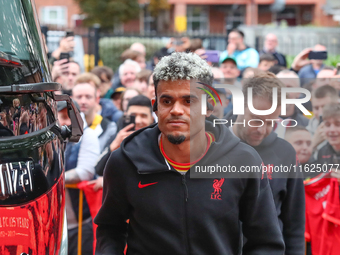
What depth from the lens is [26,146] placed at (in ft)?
6.35

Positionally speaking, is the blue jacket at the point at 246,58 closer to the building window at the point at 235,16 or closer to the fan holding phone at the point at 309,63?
the fan holding phone at the point at 309,63

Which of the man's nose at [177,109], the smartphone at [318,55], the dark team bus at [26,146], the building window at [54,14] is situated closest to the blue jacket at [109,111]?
the smartphone at [318,55]

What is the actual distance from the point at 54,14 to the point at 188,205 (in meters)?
34.2

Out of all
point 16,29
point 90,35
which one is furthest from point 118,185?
point 90,35

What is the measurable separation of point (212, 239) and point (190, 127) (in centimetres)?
56

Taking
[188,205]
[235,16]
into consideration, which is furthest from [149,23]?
[188,205]

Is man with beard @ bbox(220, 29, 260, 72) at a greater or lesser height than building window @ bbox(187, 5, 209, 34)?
lesser

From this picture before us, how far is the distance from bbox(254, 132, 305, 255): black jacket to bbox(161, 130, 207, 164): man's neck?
836 mm

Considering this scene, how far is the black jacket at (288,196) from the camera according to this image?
3.08m

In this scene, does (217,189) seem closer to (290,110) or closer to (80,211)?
(290,110)

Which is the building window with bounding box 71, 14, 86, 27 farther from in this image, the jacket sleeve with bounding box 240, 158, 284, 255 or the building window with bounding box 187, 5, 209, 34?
the jacket sleeve with bounding box 240, 158, 284, 255

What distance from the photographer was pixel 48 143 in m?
2.08

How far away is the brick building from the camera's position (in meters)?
33.1

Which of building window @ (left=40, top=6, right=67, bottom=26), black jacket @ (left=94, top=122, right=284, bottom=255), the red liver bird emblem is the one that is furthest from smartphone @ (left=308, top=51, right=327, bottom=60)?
building window @ (left=40, top=6, right=67, bottom=26)
